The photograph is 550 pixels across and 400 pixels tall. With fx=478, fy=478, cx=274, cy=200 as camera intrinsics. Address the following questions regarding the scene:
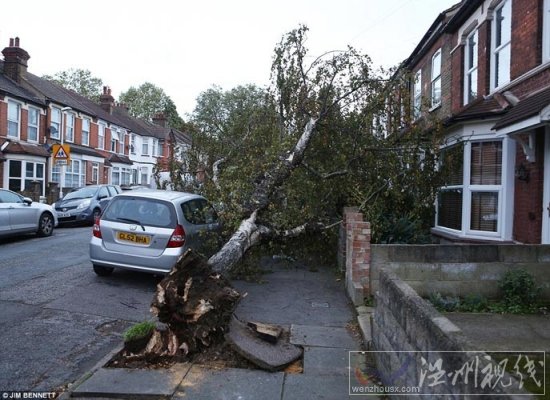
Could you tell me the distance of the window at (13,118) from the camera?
2359 centimetres

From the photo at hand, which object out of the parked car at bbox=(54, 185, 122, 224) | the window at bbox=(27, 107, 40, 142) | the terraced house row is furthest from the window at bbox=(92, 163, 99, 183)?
the parked car at bbox=(54, 185, 122, 224)

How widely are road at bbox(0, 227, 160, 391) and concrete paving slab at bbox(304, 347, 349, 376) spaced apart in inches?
84.4

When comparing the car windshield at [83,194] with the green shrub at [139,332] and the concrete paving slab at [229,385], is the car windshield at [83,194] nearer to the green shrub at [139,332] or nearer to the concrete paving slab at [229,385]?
the green shrub at [139,332]

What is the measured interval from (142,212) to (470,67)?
28.7ft

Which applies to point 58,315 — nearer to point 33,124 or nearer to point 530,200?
point 530,200

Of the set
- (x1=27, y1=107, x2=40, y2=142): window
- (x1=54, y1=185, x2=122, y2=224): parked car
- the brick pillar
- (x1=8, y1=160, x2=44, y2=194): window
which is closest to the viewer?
the brick pillar

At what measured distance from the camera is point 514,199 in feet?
30.1

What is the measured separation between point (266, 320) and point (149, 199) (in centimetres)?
321

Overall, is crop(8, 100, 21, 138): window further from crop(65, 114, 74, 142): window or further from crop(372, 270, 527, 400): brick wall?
crop(372, 270, 527, 400): brick wall

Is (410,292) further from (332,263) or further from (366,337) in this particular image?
(332,263)

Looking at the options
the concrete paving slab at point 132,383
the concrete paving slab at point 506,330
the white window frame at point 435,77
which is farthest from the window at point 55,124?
the concrete paving slab at point 506,330

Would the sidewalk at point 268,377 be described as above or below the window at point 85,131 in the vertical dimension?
below

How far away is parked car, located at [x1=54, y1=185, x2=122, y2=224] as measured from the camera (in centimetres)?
1745

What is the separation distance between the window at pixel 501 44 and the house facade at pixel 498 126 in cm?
2
